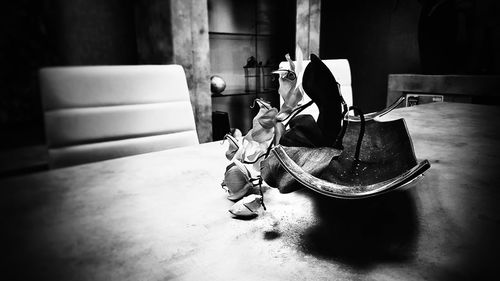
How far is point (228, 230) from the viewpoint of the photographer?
494 mm

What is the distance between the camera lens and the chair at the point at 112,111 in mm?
1123

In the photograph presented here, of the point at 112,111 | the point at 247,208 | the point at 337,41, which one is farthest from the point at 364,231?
the point at 337,41

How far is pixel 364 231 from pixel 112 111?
41.7 inches

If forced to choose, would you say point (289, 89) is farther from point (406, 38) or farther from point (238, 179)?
point (406, 38)

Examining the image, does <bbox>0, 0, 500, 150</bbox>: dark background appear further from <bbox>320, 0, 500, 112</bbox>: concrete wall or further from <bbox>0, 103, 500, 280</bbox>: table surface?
<bbox>0, 103, 500, 280</bbox>: table surface

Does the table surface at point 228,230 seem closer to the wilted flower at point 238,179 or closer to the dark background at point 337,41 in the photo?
the wilted flower at point 238,179

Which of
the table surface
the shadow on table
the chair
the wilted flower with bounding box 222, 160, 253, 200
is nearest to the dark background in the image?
the chair

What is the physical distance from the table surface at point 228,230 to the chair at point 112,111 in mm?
383

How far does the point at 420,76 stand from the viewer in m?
3.37

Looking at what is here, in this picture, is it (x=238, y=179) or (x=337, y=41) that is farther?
(x=337, y=41)

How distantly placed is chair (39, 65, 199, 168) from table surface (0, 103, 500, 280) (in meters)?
0.38

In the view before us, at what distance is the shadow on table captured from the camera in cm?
42

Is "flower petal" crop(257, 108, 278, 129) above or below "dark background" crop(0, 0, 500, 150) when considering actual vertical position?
below

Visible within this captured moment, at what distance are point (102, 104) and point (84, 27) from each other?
2.24 meters
